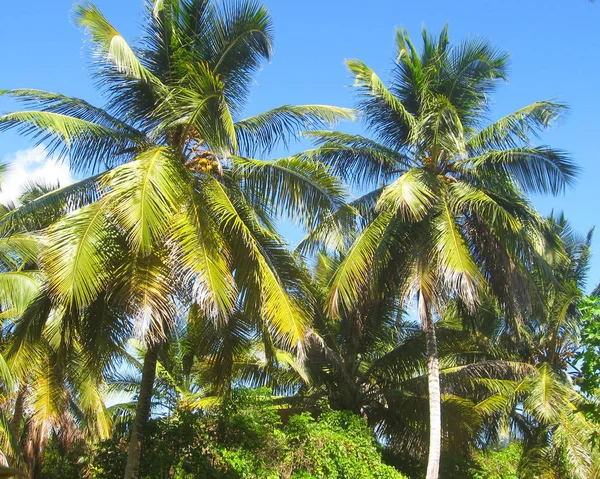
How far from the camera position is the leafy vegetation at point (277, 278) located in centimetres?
1027

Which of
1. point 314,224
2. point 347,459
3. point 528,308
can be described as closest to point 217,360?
point 314,224

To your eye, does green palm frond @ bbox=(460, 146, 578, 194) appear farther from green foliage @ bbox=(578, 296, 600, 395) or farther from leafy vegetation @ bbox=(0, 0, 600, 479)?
green foliage @ bbox=(578, 296, 600, 395)

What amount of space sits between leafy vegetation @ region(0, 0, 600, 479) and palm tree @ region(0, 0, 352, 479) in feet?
0.12

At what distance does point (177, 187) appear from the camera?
10.4 metres

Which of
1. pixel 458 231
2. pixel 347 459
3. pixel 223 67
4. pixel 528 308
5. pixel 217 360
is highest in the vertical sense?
pixel 223 67

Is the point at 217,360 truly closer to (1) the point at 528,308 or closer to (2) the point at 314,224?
(2) the point at 314,224

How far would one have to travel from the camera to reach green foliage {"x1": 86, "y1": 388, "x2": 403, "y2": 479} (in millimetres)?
11883

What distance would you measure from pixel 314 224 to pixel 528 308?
215 inches

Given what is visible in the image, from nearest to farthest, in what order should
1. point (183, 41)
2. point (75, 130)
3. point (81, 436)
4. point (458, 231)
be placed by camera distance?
point (75, 130), point (183, 41), point (458, 231), point (81, 436)

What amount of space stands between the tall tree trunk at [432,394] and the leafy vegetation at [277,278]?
4cm

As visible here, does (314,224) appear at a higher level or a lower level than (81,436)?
higher

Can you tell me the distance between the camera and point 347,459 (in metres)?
13.8

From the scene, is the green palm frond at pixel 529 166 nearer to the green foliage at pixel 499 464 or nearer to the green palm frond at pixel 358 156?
the green palm frond at pixel 358 156

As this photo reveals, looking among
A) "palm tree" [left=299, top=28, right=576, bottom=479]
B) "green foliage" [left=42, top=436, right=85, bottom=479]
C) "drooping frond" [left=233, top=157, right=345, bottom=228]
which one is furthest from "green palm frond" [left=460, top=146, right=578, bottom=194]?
"green foliage" [left=42, top=436, right=85, bottom=479]
